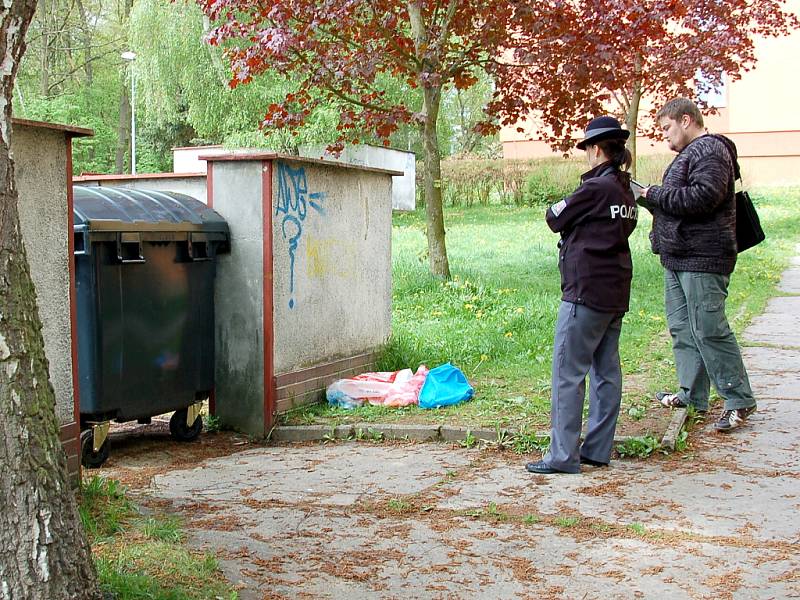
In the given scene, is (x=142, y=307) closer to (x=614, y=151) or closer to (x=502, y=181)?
(x=614, y=151)

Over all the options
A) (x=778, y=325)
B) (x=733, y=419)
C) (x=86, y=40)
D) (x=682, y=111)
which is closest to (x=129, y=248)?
(x=682, y=111)

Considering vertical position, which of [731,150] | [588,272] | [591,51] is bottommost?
[588,272]

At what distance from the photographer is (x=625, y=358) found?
27.5ft

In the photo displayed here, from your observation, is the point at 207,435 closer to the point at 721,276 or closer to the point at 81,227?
the point at 81,227

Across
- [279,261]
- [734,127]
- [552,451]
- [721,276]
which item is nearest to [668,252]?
[721,276]

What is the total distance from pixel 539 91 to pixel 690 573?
9490 millimetres

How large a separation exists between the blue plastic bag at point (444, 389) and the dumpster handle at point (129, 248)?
7.20 feet

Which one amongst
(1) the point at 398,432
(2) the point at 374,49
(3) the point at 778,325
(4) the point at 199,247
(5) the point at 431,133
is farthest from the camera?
(5) the point at 431,133

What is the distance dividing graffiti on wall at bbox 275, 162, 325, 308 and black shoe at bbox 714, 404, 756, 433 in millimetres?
2875

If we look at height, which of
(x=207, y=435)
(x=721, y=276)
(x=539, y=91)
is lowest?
(x=207, y=435)

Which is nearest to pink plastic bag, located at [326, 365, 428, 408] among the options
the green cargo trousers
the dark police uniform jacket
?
the green cargo trousers

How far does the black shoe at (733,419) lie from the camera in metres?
5.97

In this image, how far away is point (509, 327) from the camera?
940cm

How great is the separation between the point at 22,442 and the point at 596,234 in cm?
317
